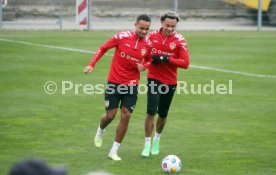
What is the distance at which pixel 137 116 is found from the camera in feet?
56.2

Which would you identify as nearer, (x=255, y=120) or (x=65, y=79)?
(x=255, y=120)

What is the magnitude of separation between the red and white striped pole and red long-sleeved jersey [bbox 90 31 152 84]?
22496mm

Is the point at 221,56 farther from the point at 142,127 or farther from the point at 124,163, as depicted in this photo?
the point at 124,163

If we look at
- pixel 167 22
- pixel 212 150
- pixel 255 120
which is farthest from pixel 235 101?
pixel 167 22

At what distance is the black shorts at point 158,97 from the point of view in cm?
1248

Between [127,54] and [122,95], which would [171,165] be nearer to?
[122,95]

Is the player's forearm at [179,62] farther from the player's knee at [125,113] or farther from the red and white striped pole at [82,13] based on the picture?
the red and white striped pole at [82,13]

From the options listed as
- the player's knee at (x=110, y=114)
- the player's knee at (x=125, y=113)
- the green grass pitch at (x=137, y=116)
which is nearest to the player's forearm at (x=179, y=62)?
the player's knee at (x=125, y=113)

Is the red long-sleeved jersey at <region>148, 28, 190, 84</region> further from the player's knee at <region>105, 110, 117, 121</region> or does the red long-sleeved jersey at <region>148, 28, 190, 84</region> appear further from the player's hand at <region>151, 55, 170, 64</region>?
the player's knee at <region>105, 110, 117, 121</region>

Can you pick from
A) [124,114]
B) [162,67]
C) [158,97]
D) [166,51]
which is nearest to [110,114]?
[124,114]

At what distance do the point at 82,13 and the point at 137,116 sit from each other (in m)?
18.1

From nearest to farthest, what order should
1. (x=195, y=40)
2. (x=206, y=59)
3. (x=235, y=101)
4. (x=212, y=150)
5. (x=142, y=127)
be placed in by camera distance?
(x=212, y=150)
(x=142, y=127)
(x=235, y=101)
(x=206, y=59)
(x=195, y=40)

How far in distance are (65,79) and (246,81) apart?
505 centimetres

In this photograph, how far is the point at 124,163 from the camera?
1208cm
